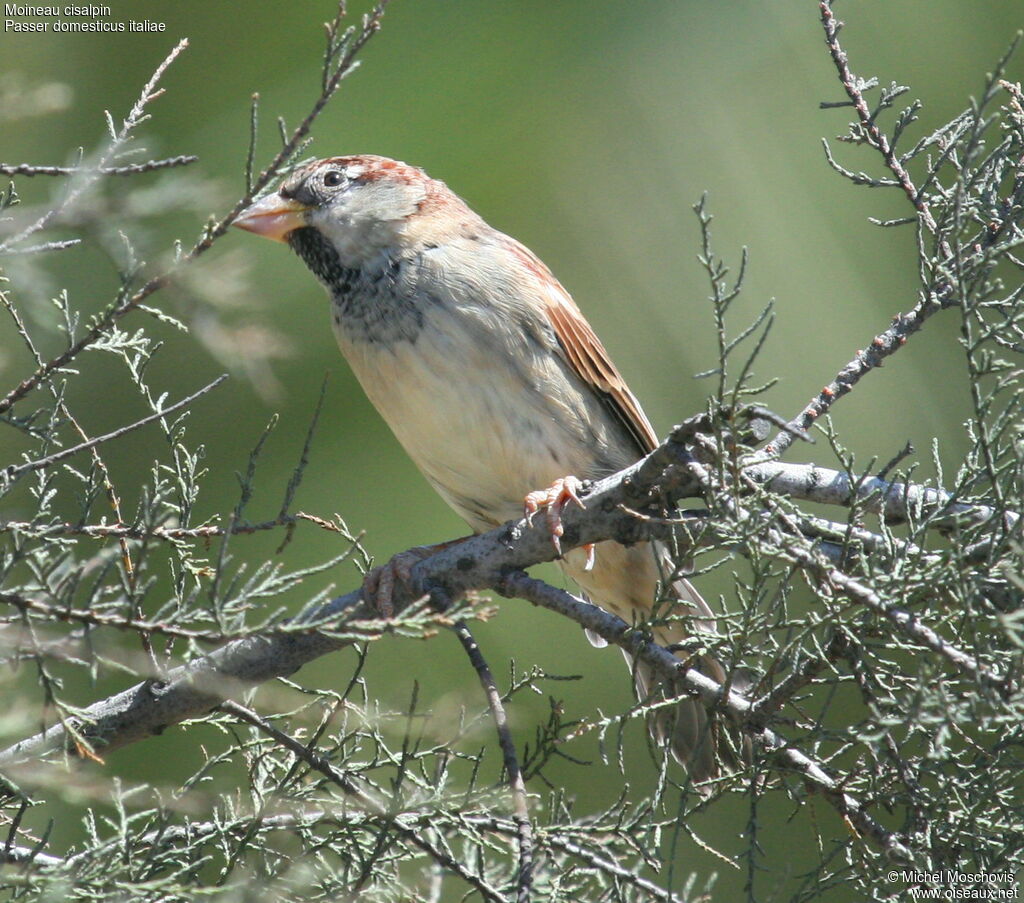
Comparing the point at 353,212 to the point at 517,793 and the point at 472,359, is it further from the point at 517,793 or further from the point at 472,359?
the point at 517,793

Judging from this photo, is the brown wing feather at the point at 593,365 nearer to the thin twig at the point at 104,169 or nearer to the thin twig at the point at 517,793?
the thin twig at the point at 517,793

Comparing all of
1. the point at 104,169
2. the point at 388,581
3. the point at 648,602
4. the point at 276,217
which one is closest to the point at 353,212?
the point at 276,217

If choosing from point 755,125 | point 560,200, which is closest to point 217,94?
point 560,200

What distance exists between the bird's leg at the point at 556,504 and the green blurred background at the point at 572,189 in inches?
68.4

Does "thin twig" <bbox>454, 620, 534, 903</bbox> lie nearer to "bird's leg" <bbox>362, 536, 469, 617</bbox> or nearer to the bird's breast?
"bird's leg" <bbox>362, 536, 469, 617</bbox>

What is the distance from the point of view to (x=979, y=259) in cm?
176

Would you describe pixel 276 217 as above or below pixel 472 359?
above

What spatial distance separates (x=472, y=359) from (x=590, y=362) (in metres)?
0.45

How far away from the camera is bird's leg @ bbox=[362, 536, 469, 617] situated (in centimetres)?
260

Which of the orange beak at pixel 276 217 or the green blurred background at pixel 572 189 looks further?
the green blurred background at pixel 572 189

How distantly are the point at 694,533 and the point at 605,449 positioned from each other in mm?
1165

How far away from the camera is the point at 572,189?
4.79 metres

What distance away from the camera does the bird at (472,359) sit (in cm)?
309

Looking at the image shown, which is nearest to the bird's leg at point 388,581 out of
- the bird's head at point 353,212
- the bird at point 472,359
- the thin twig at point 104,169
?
the bird at point 472,359
